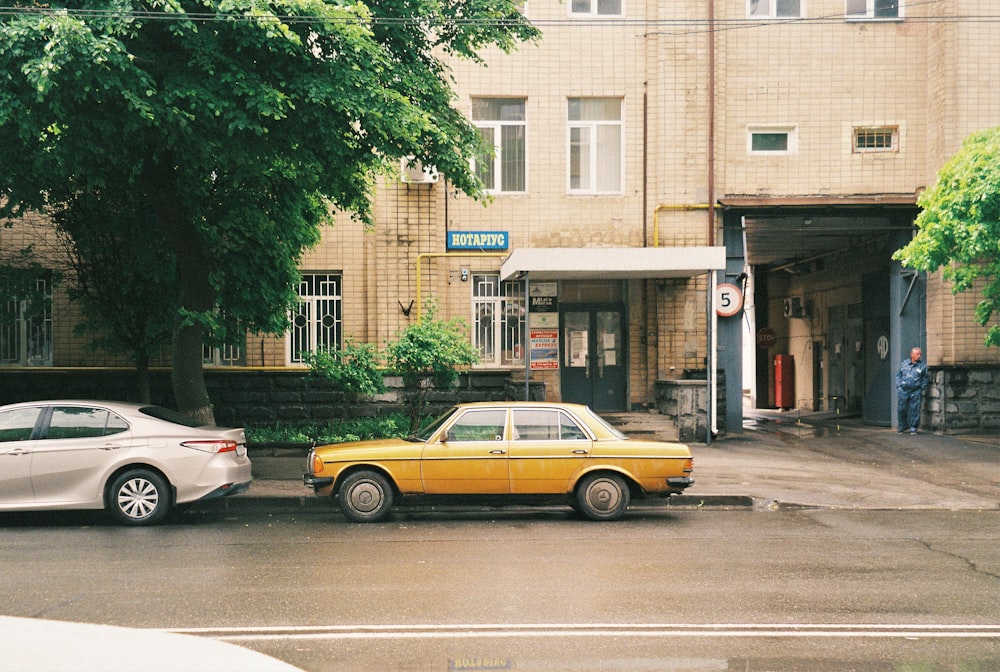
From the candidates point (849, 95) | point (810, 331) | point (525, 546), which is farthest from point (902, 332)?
point (525, 546)

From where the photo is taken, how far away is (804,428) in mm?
21234

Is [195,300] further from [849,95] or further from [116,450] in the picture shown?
[849,95]

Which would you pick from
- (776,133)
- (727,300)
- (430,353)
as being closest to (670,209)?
(727,300)

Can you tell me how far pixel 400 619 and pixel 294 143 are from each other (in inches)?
280

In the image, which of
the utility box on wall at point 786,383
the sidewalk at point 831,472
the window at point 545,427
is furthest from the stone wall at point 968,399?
the utility box on wall at point 786,383

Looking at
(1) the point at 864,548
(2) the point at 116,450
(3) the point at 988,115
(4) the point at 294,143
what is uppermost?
(3) the point at 988,115

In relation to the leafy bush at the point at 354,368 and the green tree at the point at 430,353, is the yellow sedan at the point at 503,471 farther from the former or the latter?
the leafy bush at the point at 354,368

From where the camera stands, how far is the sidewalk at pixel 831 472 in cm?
1211

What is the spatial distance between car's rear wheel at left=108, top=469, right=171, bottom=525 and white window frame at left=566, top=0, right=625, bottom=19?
1280cm

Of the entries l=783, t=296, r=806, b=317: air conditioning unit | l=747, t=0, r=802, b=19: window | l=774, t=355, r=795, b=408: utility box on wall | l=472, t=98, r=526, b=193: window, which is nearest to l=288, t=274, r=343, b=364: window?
l=472, t=98, r=526, b=193: window

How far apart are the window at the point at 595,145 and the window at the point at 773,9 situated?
3.33 m

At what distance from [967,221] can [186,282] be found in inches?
479

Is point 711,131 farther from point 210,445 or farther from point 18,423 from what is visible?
point 18,423

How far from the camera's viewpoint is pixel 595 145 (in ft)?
61.5
